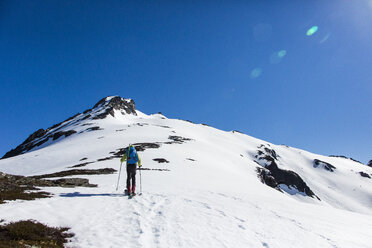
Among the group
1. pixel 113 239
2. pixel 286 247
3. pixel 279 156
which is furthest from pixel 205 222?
pixel 279 156

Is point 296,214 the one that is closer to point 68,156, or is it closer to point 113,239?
point 113,239

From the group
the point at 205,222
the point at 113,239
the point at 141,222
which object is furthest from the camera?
the point at 205,222

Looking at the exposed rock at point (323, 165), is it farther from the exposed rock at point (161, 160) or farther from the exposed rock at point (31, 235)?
the exposed rock at point (31, 235)

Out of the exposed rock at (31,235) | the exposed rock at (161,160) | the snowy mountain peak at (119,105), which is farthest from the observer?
the snowy mountain peak at (119,105)

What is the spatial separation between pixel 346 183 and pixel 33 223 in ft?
495

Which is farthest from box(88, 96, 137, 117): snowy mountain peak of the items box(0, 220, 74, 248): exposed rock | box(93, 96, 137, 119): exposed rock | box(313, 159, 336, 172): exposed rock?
box(0, 220, 74, 248): exposed rock

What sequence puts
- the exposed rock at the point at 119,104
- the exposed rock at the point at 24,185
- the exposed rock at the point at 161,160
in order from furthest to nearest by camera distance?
the exposed rock at the point at 119,104 < the exposed rock at the point at 161,160 < the exposed rock at the point at 24,185

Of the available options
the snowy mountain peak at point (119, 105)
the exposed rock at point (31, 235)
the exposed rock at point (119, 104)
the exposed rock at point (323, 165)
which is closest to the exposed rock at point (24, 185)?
the exposed rock at point (31, 235)

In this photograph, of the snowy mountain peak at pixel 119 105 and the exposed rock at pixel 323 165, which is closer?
the exposed rock at pixel 323 165

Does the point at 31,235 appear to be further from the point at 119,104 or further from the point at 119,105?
the point at 119,104

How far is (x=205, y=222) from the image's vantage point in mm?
9227

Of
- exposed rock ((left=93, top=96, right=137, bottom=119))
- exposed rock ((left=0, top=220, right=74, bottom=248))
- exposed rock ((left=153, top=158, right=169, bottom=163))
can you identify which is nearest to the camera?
exposed rock ((left=0, top=220, right=74, bottom=248))

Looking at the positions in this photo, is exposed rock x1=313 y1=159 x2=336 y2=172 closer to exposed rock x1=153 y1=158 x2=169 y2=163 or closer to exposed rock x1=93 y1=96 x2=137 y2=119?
exposed rock x1=153 y1=158 x2=169 y2=163

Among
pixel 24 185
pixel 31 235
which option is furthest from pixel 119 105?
pixel 31 235
